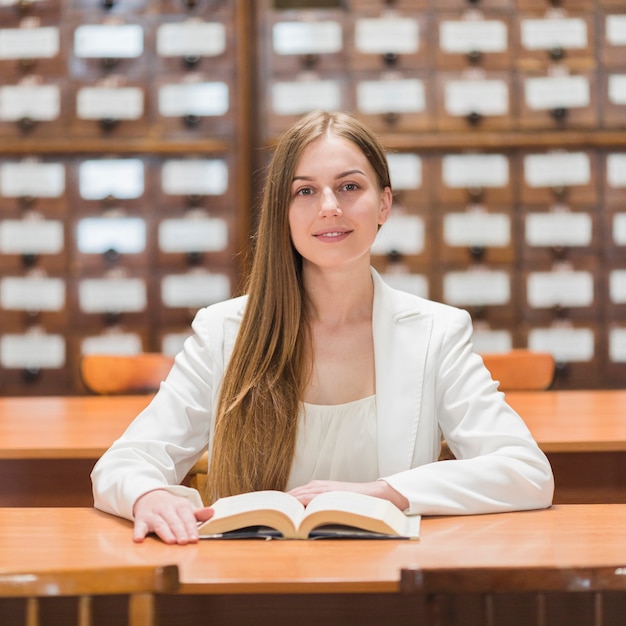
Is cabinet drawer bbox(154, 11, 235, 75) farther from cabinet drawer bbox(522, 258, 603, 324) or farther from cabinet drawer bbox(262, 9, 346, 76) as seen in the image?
cabinet drawer bbox(522, 258, 603, 324)

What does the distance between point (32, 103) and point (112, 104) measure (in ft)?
A: 1.08

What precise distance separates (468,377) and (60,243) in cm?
249

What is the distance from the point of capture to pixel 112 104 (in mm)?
3836

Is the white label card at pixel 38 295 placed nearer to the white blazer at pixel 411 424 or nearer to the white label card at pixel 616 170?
the white blazer at pixel 411 424

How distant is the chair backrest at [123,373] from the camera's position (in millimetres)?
3055

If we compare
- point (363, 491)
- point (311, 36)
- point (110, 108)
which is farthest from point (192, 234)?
point (363, 491)

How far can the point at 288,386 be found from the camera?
1.86 metres

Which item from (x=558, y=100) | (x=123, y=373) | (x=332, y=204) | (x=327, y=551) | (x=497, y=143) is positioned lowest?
(x=327, y=551)

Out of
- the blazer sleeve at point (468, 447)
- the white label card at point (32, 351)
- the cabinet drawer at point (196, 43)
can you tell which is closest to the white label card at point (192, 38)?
the cabinet drawer at point (196, 43)

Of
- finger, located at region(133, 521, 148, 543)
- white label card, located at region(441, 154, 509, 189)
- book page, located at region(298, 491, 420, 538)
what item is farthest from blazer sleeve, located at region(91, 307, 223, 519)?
white label card, located at region(441, 154, 509, 189)

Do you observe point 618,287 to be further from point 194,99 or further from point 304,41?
point 194,99

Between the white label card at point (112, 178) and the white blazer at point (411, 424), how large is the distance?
2.01m

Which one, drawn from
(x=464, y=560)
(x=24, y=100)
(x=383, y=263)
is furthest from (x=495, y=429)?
(x=24, y=100)

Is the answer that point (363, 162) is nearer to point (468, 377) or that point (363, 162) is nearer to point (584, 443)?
point (468, 377)
